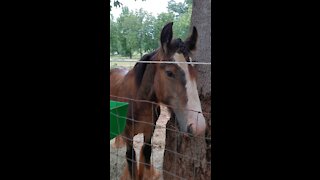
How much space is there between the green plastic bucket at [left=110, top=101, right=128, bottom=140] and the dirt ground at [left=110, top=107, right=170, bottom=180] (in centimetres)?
8

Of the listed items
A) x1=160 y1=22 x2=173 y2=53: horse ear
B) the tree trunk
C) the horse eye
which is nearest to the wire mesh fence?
the tree trunk

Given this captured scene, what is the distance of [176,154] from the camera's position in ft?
4.01

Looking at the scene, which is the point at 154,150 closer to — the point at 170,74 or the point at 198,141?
the point at 198,141

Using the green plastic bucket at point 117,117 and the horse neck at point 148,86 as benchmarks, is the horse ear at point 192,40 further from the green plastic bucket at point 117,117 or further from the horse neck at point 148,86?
the green plastic bucket at point 117,117

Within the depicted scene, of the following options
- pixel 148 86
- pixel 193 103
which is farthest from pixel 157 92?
pixel 193 103

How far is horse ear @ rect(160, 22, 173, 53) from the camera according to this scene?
111 cm

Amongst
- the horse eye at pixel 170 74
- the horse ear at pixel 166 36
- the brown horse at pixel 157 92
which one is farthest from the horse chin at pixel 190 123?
the horse ear at pixel 166 36

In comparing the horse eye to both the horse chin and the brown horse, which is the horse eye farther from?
the horse chin

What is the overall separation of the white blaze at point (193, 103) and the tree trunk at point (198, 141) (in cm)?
2

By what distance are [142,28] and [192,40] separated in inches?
7.3

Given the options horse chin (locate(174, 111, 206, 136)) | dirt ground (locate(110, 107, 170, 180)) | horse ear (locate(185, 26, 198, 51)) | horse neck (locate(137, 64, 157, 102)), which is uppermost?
horse ear (locate(185, 26, 198, 51))
